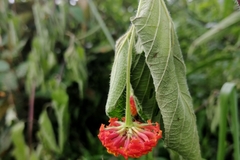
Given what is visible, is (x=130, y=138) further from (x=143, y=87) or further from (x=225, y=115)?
(x=225, y=115)

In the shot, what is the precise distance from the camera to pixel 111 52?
1283 millimetres

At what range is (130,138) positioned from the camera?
1.26 ft

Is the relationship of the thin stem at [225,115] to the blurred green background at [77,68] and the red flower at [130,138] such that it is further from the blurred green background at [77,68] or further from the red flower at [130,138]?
the blurred green background at [77,68]

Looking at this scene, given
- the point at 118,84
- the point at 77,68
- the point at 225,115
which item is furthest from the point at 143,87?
the point at 77,68

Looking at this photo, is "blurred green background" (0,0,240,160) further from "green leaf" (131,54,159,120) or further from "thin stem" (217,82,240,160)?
"green leaf" (131,54,159,120)

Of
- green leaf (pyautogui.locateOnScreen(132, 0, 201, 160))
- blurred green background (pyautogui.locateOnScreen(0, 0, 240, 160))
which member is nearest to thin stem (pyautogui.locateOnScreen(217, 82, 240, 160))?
green leaf (pyautogui.locateOnScreen(132, 0, 201, 160))

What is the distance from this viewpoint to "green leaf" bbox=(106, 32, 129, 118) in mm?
393

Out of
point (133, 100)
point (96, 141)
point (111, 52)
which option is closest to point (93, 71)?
point (111, 52)

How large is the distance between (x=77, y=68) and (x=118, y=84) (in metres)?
0.59

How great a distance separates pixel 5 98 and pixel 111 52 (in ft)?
1.25

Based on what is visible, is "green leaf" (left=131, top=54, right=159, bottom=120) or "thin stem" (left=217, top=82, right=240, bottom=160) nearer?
"green leaf" (left=131, top=54, right=159, bottom=120)

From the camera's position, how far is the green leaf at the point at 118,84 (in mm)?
393

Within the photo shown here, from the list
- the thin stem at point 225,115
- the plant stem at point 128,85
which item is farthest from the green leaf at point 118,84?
the thin stem at point 225,115

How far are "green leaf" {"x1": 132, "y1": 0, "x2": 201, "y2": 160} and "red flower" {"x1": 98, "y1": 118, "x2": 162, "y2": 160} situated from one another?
2cm
